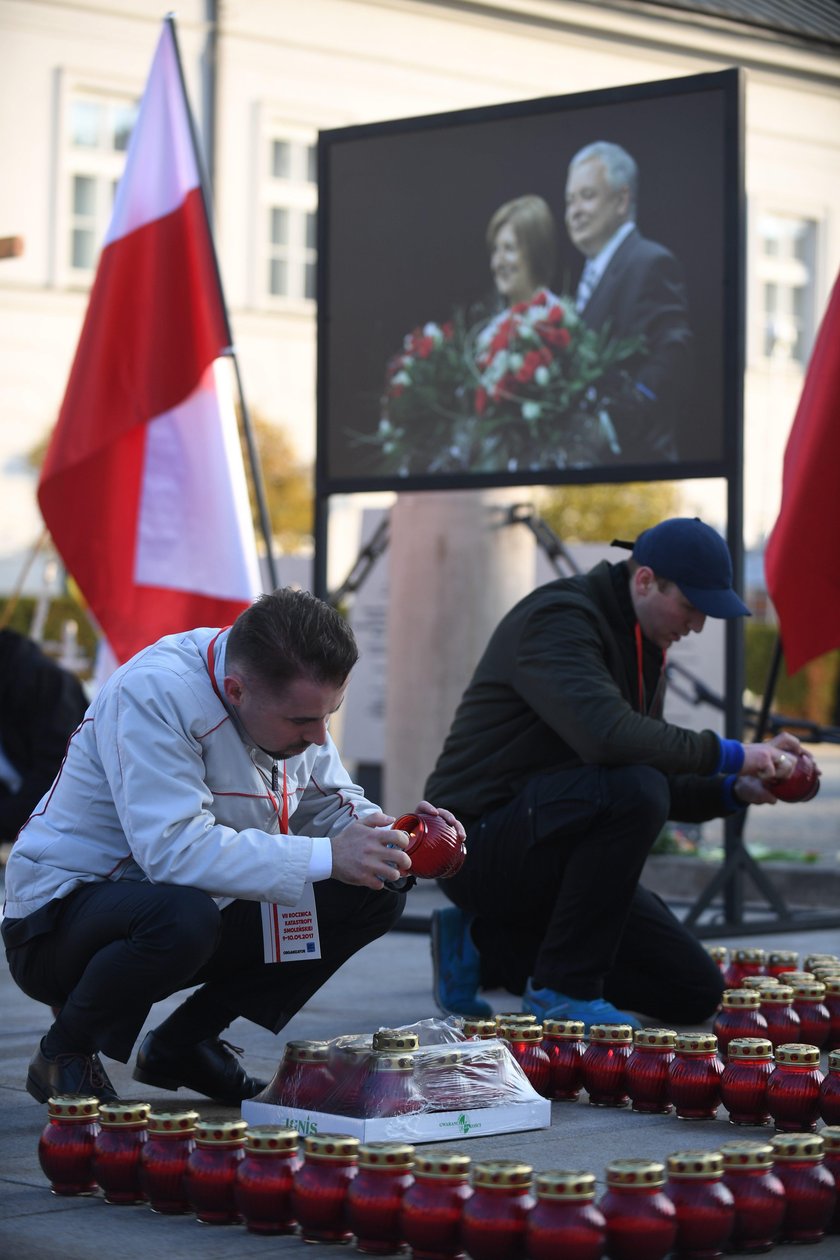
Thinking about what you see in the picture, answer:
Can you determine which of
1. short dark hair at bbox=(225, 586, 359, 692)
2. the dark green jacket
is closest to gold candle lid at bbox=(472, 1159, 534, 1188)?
short dark hair at bbox=(225, 586, 359, 692)

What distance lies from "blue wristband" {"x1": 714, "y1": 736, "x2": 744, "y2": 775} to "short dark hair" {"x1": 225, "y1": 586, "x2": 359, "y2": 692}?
5.18ft

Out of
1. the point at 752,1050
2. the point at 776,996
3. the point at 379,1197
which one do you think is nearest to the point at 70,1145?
the point at 379,1197

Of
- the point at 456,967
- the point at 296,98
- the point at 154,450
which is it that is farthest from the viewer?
the point at 296,98

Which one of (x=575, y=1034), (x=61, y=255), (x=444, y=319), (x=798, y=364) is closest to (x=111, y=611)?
(x=444, y=319)

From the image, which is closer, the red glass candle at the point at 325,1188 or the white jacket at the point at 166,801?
the red glass candle at the point at 325,1188

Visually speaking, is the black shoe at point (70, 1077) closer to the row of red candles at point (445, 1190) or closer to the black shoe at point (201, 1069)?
the black shoe at point (201, 1069)

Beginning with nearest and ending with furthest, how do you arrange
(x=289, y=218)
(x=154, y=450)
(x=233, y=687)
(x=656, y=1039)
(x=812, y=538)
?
(x=233, y=687)
(x=656, y=1039)
(x=812, y=538)
(x=154, y=450)
(x=289, y=218)

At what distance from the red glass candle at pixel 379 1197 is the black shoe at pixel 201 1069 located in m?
1.01

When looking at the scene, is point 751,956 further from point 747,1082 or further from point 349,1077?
point 349,1077

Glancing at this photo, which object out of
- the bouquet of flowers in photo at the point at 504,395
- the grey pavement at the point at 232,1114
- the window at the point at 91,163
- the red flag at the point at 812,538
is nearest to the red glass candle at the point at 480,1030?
the grey pavement at the point at 232,1114

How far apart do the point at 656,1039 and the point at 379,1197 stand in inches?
45.8

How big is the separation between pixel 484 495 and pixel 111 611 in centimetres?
189

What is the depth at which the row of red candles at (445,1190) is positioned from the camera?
2941 mm

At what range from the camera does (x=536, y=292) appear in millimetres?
7340
